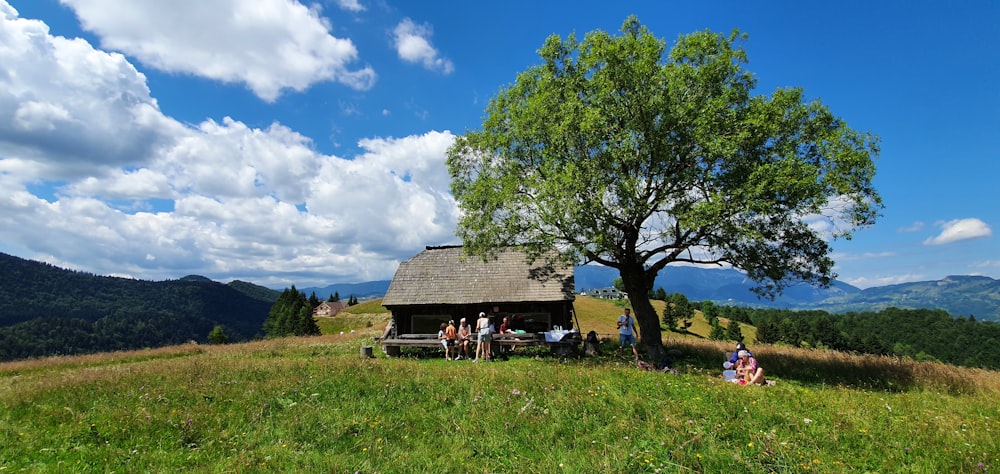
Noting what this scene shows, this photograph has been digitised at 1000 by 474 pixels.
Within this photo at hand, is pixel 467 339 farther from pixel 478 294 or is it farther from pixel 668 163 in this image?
pixel 668 163

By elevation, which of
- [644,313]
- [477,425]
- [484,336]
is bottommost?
[477,425]

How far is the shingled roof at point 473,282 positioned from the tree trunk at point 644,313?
16.6 ft

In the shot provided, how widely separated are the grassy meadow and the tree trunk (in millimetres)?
5220

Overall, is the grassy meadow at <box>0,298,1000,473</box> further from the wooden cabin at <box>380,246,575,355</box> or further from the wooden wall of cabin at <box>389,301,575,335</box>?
the wooden wall of cabin at <box>389,301,575,335</box>

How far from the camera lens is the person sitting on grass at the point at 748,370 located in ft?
38.8

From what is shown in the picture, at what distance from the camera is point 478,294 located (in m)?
23.8

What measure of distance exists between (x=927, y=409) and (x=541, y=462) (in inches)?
343

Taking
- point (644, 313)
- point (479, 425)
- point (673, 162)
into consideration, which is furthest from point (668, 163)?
point (479, 425)

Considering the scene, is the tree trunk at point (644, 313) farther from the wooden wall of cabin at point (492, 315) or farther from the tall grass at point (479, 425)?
the wooden wall of cabin at point (492, 315)

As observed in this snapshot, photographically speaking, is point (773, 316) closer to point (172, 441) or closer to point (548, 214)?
point (548, 214)

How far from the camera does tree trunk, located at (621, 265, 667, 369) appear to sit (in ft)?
54.9

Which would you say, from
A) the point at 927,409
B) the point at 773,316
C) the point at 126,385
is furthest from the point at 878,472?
the point at 773,316

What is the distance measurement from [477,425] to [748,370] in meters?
8.56

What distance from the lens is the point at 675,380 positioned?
10984 mm
